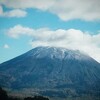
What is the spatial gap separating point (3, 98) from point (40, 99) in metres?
21.0

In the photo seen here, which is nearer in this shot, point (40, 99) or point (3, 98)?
point (3, 98)

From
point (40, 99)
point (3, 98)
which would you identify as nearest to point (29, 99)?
point (40, 99)

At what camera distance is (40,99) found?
11606 centimetres

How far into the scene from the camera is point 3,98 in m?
102

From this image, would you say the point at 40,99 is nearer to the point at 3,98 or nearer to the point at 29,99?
the point at 29,99

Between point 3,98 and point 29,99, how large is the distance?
1520 centimetres

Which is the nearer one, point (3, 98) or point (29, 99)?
point (3, 98)

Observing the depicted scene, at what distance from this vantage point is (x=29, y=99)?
113 meters

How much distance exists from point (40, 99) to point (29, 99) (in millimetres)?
6006
